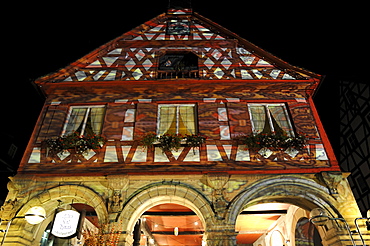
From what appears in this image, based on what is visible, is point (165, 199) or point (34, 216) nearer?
point (34, 216)

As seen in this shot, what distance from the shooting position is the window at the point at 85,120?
8.09 meters

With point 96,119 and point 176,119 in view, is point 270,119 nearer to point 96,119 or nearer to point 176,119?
point 176,119

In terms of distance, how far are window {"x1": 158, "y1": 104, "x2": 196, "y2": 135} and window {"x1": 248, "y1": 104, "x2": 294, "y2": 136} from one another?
188 centimetres

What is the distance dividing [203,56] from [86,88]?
4.23 metres

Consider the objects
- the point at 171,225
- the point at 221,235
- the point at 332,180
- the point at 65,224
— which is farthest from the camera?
the point at 171,225

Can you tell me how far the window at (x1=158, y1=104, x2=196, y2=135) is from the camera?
8.03m

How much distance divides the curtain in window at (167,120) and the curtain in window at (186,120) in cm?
22

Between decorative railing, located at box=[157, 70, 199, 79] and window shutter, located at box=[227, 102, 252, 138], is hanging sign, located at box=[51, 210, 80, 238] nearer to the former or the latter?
window shutter, located at box=[227, 102, 252, 138]

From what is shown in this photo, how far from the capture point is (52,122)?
26.7 ft

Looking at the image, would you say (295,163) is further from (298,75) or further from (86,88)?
(86,88)

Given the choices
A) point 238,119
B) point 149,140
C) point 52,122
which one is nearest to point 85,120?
point 52,122

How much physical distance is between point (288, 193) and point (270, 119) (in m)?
2.35

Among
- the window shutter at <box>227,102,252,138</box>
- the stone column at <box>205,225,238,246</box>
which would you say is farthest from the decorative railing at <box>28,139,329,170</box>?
the stone column at <box>205,225,238,246</box>

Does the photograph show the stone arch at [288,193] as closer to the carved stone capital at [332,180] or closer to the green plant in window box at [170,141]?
the carved stone capital at [332,180]
